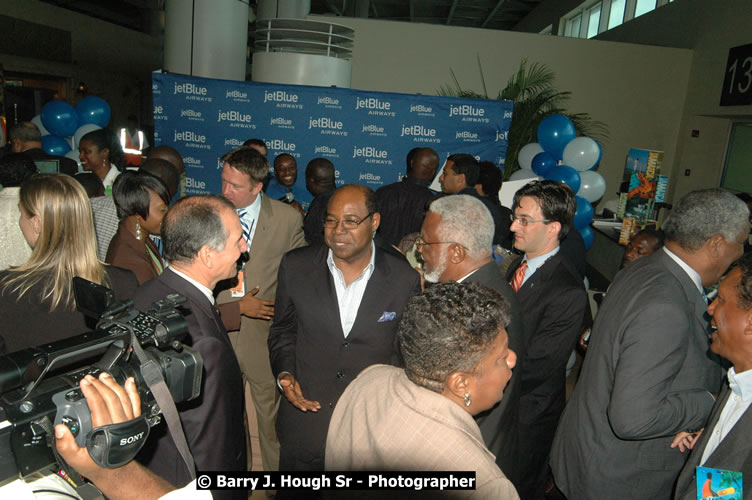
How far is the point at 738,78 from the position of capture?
24.9 feet

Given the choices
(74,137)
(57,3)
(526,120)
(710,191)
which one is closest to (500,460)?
(710,191)

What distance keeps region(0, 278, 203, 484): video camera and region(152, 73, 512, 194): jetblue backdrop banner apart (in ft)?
18.1

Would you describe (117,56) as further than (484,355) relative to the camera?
Yes

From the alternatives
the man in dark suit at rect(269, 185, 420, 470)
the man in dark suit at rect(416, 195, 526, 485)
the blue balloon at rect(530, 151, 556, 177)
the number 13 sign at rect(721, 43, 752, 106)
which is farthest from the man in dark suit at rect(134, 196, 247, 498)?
the number 13 sign at rect(721, 43, 752, 106)

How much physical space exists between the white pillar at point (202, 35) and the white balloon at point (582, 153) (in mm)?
4708

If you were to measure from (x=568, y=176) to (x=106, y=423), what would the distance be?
5519 mm

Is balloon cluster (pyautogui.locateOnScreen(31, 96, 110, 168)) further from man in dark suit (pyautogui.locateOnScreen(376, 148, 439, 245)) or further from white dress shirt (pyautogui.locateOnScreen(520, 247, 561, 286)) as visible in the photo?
white dress shirt (pyautogui.locateOnScreen(520, 247, 561, 286))

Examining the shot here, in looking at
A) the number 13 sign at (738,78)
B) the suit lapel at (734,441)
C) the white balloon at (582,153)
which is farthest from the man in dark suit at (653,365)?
the number 13 sign at (738,78)

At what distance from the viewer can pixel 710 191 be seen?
1.95m

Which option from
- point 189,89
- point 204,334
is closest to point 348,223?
point 204,334

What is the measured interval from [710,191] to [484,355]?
1.34 metres

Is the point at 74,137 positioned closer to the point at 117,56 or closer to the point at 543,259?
the point at 543,259

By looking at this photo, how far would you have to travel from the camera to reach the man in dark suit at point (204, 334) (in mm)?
1563

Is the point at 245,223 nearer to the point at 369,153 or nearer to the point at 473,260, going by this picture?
the point at 473,260
